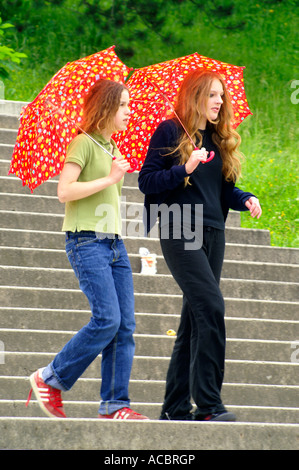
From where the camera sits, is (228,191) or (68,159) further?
(228,191)

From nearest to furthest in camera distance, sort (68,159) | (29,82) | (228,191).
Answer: (68,159), (228,191), (29,82)

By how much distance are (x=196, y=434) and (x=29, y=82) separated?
1121 cm

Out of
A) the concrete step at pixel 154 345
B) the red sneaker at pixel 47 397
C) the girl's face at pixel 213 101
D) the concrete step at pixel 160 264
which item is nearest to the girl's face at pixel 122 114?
the girl's face at pixel 213 101

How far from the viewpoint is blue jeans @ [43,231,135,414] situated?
A: 421 cm

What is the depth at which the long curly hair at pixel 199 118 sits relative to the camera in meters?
4.59

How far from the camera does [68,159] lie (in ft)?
14.3

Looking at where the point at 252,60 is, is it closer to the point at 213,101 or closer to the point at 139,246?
the point at 139,246

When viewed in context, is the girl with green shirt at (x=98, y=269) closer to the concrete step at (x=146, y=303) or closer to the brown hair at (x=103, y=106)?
the brown hair at (x=103, y=106)

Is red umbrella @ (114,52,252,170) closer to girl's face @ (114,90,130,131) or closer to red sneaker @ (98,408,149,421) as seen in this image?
girl's face @ (114,90,130,131)

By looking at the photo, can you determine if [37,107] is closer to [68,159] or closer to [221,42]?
[68,159]

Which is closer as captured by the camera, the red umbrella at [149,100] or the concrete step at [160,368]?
the red umbrella at [149,100]

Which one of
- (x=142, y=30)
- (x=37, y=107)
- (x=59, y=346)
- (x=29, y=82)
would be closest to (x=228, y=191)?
(x=37, y=107)

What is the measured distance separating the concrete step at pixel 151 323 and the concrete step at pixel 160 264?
89cm
